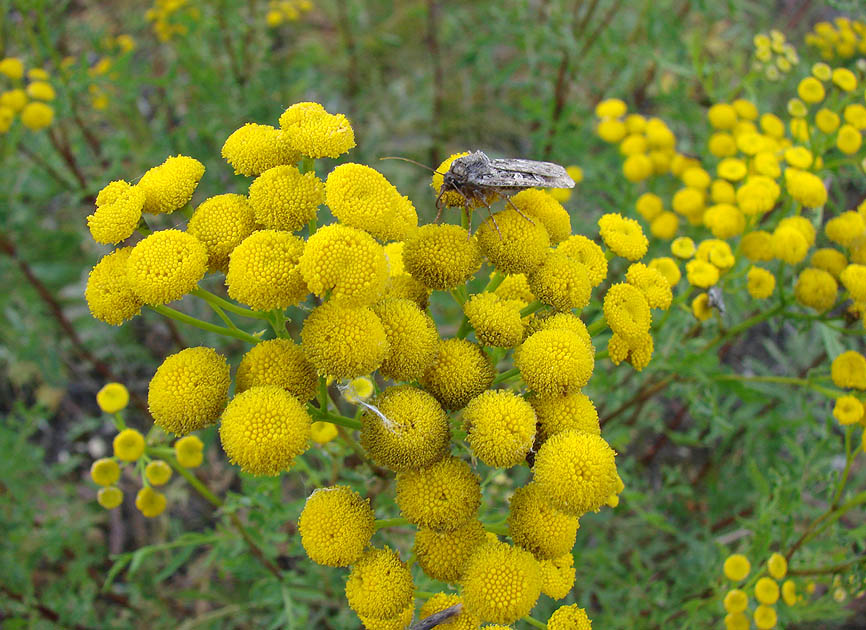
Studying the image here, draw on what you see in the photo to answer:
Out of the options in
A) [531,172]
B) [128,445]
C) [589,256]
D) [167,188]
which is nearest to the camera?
[167,188]

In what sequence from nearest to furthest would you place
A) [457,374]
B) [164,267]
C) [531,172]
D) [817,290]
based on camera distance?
[164,267] < [457,374] < [531,172] < [817,290]

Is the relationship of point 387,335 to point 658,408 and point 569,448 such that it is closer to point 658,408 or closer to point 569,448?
point 569,448

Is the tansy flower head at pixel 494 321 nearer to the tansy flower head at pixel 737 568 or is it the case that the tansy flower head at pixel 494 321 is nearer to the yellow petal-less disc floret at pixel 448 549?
the yellow petal-less disc floret at pixel 448 549

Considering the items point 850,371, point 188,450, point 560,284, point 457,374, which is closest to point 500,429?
point 457,374

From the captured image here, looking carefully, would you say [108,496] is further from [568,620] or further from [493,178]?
[493,178]

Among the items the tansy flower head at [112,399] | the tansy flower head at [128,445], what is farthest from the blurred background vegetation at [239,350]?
the tansy flower head at [112,399]

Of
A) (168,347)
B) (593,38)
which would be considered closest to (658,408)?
(593,38)
